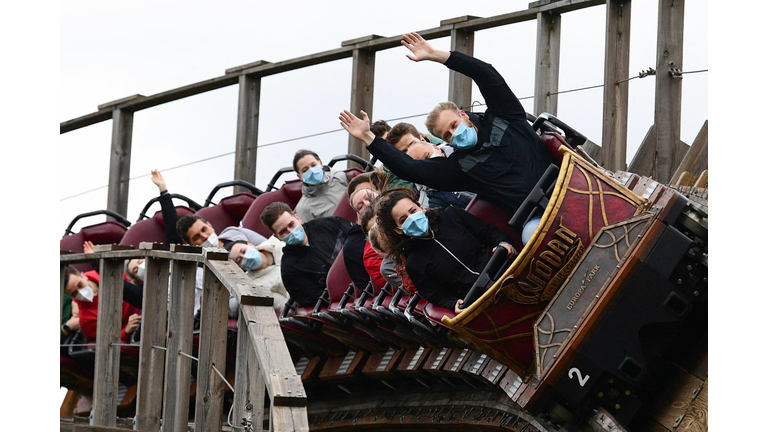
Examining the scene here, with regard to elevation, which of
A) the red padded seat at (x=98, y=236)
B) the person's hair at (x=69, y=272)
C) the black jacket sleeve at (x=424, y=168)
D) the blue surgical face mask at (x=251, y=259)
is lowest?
the red padded seat at (x=98, y=236)

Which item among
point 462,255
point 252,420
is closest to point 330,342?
point 462,255

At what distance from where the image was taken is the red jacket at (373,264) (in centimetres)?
557

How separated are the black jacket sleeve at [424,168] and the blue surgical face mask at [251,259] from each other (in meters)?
1.61

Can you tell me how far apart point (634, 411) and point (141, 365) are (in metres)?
2.27

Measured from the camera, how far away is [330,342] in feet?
21.4

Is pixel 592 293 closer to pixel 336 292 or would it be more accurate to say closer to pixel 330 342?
pixel 336 292

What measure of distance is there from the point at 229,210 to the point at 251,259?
2.23 m

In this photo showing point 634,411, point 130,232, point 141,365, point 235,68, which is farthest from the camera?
point 235,68

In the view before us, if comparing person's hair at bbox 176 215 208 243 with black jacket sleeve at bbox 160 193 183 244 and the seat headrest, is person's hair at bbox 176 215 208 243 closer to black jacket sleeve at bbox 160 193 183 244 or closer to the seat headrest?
black jacket sleeve at bbox 160 193 183 244

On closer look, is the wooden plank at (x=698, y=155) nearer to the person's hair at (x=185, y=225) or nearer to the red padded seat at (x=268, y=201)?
the person's hair at (x=185, y=225)

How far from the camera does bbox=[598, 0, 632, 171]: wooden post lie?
253 inches

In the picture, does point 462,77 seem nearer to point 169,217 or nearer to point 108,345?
point 169,217

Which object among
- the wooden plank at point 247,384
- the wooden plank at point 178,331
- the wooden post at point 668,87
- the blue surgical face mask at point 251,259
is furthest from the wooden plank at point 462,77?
the wooden plank at point 247,384

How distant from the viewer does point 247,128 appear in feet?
31.8
